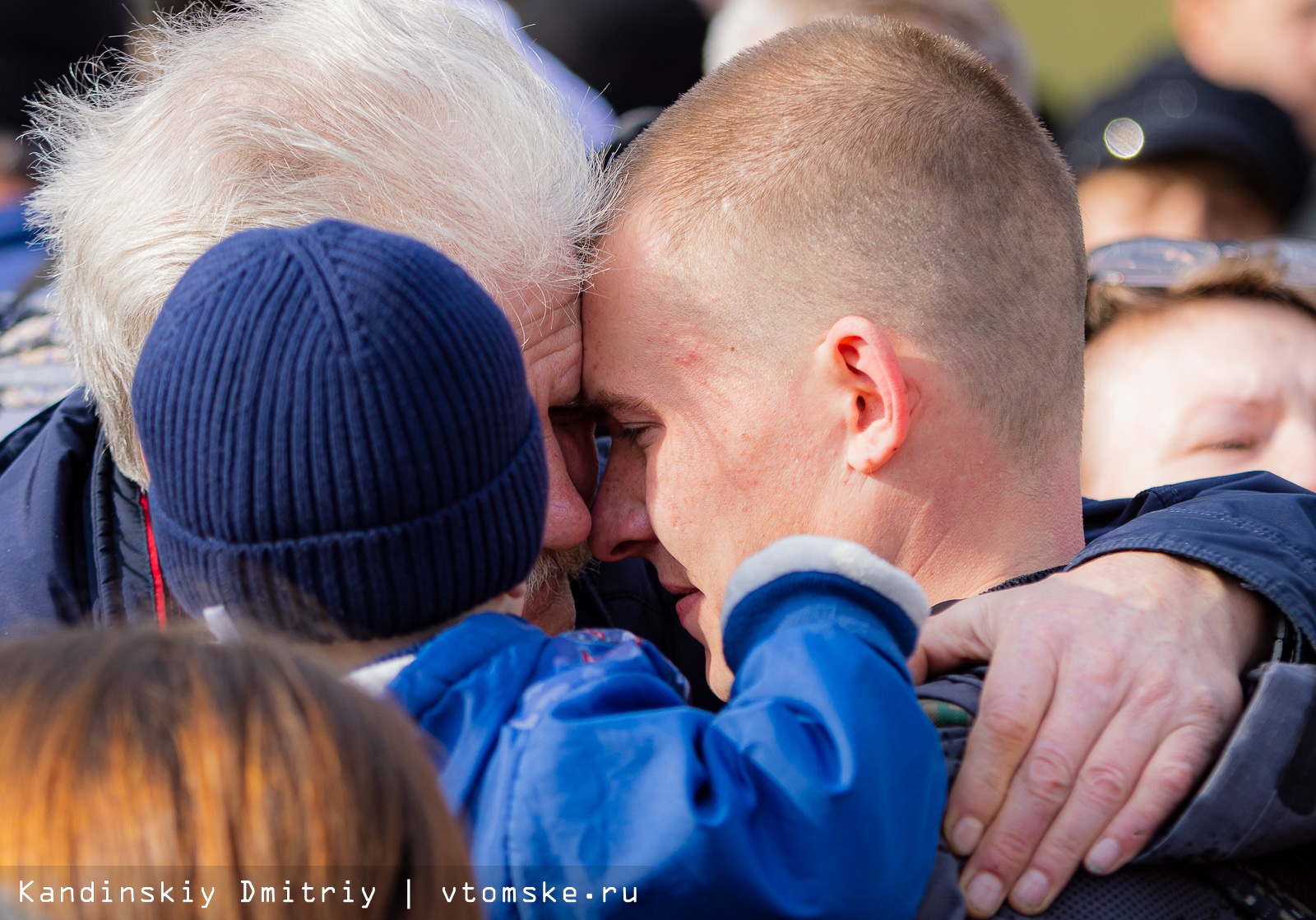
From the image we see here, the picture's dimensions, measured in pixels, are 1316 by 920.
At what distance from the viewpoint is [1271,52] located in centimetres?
459

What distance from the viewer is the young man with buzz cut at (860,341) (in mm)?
1755

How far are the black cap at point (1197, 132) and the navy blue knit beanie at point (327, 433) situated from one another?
133 inches

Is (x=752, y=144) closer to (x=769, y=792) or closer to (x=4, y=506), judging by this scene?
(x=769, y=792)

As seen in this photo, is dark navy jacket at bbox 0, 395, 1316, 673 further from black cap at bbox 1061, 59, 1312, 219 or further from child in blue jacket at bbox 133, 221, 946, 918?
black cap at bbox 1061, 59, 1312, 219

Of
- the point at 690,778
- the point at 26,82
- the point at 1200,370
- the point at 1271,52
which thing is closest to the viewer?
the point at 690,778

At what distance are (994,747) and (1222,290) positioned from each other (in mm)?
1692

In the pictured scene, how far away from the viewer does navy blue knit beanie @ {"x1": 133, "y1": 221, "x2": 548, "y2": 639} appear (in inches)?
47.4

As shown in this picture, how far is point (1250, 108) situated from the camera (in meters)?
4.09

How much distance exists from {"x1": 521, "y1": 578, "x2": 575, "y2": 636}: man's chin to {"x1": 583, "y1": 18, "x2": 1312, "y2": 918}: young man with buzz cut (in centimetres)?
14

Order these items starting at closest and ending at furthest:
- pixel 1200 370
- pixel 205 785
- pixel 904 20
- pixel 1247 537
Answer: pixel 205 785 → pixel 1247 537 → pixel 1200 370 → pixel 904 20

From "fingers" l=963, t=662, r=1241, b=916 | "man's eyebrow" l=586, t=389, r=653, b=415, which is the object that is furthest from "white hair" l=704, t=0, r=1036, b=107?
"fingers" l=963, t=662, r=1241, b=916

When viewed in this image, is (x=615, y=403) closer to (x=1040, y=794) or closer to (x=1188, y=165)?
(x=1040, y=794)

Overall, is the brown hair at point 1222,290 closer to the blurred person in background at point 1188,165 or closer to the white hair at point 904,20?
the white hair at point 904,20

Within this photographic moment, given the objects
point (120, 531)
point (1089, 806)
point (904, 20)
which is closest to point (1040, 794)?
point (1089, 806)
